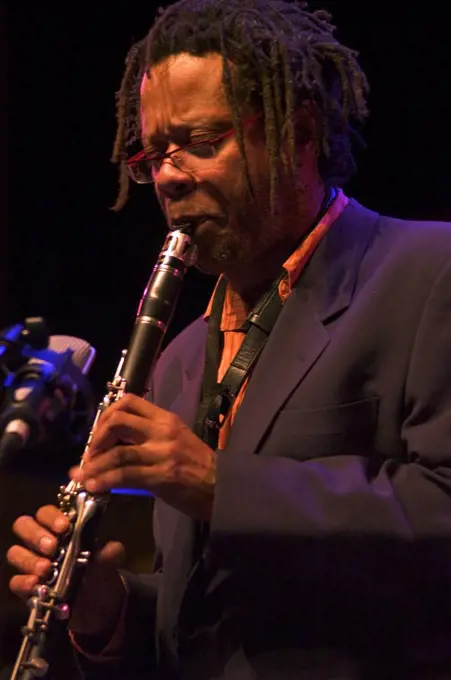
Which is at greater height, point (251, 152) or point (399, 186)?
point (251, 152)

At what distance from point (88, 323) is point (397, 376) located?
2.10 m

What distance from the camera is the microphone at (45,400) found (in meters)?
1.39

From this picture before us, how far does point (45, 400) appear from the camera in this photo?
4.66 feet

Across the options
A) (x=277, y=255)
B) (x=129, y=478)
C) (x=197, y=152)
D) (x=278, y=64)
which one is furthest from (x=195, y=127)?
(x=129, y=478)

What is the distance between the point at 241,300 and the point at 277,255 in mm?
181

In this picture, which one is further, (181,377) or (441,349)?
(181,377)

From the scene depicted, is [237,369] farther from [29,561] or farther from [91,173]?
[91,173]

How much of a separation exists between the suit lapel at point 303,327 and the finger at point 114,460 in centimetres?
33

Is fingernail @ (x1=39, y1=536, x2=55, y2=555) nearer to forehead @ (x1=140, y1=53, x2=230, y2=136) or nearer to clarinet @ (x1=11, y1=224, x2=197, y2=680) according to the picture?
clarinet @ (x1=11, y1=224, x2=197, y2=680)

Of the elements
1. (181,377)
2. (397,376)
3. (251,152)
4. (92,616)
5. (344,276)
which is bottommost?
(92,616)

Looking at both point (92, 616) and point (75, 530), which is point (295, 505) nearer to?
point (75, 530)

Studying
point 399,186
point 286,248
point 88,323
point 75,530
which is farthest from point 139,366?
point 88,323

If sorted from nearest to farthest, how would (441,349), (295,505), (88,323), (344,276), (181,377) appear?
(295,505)
(441,349)
(344,276)
(181,377)
(88,323)

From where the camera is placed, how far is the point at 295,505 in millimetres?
1547
